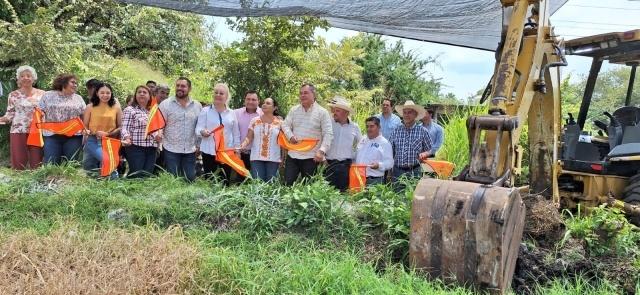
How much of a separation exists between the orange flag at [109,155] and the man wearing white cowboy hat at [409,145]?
318 centimetres

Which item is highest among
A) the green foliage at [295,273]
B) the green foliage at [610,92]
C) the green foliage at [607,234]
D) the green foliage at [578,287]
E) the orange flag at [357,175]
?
the green foliage at [610,92]

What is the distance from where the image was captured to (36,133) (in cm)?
714

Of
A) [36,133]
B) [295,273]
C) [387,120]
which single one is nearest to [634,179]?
[387,120]

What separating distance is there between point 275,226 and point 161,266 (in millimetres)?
1411

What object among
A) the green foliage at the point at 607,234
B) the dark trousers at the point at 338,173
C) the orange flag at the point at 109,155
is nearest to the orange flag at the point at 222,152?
the dark trousers at the point at 338,173

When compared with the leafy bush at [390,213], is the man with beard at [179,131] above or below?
above

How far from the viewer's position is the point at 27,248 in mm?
4004

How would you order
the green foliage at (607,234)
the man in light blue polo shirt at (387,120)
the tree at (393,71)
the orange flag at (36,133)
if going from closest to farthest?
the green foliage at (607,234) < the orange flag at (36,133) < the man in light blue polo shirt at (387,120) < the tree at (393,71)

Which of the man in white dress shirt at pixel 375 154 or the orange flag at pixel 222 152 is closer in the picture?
the orange flag at pixel 222 152

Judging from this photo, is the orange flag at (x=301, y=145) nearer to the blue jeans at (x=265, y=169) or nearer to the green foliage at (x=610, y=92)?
the blue jeans at (x=265, y=169)

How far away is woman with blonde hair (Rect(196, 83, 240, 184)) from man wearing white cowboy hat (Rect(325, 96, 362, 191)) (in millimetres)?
1132

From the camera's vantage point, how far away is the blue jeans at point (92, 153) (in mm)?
6773

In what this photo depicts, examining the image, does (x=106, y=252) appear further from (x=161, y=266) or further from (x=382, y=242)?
(x=382, y=242)

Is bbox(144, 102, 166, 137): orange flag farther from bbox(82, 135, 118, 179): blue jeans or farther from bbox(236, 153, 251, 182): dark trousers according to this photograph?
bbox(236, 153, 251, 182): dark trousers
